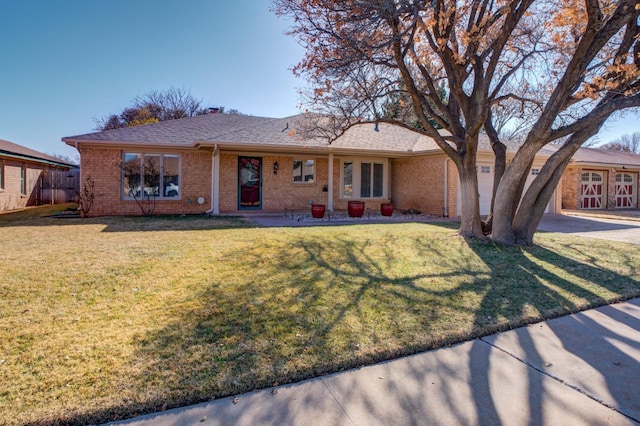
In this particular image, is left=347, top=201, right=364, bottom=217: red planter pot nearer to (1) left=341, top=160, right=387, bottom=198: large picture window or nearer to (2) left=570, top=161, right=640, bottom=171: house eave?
(1) left=341, top=160, right=387, bottom=198: large picture window

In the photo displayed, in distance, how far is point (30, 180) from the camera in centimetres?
1770

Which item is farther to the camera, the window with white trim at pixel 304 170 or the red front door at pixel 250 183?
the window with white trim at pixel 304 170

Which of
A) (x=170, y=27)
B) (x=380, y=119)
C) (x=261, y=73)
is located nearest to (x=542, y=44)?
(x=380, y=119)

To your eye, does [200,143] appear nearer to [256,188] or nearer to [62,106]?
[256,188]

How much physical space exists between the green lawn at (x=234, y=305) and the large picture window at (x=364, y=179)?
25.5 feet

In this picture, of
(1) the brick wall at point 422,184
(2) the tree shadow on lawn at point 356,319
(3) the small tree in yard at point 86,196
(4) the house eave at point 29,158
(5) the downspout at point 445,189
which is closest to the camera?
(2) the tree shadow on lawn at point 356,319

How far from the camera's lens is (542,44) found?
9141 millimetres

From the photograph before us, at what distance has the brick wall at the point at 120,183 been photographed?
1262cm

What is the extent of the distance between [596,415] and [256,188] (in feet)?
43.0

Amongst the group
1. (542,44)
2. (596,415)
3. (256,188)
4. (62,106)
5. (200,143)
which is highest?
(62,106)

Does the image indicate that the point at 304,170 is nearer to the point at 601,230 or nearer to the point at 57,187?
the point at 601,230

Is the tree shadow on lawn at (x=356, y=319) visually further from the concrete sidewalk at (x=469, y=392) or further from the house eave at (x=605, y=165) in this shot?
the house eave at (x=605, y=165)

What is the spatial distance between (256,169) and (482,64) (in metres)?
8.97

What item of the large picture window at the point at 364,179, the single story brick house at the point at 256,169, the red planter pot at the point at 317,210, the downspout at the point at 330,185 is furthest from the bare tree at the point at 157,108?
the red planter pot at the point at 317,210
